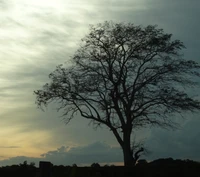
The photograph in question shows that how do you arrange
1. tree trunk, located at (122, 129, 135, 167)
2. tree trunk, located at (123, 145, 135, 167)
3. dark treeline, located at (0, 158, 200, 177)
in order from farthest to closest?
tree trunk, located at (122, 129, 135, 167), tree trunk, located at (123, 145, 135, 167), dark treeline, located at (0, 158, 200, 177)

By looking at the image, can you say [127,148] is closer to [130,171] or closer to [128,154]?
[128,154]

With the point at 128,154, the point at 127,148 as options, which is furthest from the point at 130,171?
the point at 127,148

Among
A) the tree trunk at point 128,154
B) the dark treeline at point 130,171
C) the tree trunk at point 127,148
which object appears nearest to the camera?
the dark treeline at point 130,171

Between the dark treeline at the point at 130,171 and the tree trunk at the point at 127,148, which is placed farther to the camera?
the tree trunk at the point at 127,148

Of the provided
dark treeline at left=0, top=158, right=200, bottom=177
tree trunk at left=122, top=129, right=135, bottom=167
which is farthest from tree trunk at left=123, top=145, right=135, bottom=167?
dark treeline at left=0, top=158, right=200, bottom=177

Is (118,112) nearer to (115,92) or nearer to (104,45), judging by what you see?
(115,92)

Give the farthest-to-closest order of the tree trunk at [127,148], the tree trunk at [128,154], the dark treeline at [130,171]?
the tree trunk at [127,148], the tree trunk at [128,154], the dark treeline at [130,171]

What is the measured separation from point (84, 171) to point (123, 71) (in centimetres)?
1803

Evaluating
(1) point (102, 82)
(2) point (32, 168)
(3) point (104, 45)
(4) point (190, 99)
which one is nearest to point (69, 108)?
(1) point (102, 82)

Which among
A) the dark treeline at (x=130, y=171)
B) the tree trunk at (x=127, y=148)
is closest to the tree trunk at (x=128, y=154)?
the tree trunk at (x=127, y=148)

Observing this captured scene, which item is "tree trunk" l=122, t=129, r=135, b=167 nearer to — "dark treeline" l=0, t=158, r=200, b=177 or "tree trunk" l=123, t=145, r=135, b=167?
"tree trunk" l=123, t=145, r=135, b=167

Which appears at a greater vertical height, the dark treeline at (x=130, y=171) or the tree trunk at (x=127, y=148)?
the tree trunk at (x=127, y=148)

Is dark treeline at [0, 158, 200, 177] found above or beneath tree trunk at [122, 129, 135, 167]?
beneath

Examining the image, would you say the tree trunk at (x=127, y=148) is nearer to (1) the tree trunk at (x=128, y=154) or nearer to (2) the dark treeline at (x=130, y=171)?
(1) the tree trunk at (x=128, y=154)
